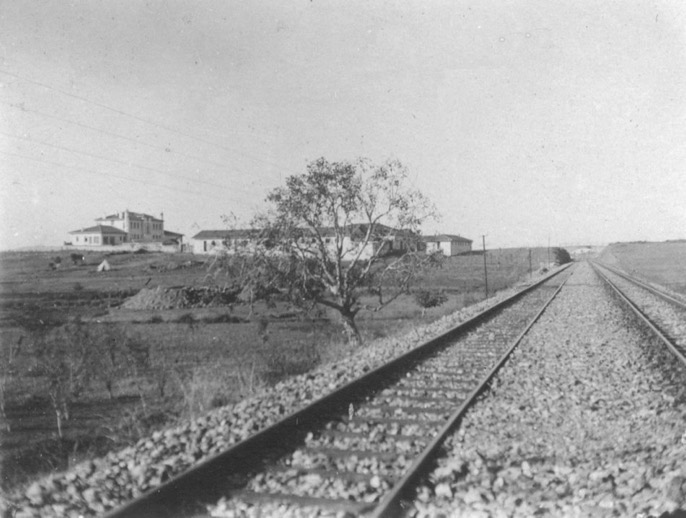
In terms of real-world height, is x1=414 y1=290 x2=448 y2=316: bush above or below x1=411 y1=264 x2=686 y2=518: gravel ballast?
below

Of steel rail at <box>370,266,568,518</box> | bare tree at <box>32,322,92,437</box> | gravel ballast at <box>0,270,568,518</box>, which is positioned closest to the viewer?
steel rail at <box>370,266,568,518</box>

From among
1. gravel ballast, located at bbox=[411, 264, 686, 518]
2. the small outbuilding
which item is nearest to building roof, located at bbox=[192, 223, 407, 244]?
gravel ballast, located at bbox=[411, 264, 686, 518]

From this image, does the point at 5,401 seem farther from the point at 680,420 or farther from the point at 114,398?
the point at 680,420

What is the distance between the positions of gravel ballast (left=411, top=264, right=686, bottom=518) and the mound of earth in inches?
1368

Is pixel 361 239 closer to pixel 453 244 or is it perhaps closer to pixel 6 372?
pixel 6 372

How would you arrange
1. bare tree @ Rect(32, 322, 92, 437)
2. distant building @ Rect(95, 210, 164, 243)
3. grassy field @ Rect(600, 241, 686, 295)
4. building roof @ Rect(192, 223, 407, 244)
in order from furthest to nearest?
distant building @ Rect(95, 210, 164, 243)
grassy field @ Rect(600, 241, 686, 295)
building roof @ Rect(192, 223, 407, 244)
bare tree @ Rect(32, 322, 92, 437)

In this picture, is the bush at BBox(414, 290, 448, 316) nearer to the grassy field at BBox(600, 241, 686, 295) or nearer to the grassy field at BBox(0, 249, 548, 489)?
the grassy field at BBox(0, 249, 548, 489)

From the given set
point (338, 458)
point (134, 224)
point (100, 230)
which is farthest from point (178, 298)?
point (134, 224)

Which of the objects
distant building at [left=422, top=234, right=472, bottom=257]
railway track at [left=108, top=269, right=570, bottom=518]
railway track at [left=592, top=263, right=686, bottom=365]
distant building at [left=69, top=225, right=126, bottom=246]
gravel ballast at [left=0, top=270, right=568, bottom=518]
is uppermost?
distant building at [left=69, top=225, right=126, bottom=246]

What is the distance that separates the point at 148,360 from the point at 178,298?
24108 mm

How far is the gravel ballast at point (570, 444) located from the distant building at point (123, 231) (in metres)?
102

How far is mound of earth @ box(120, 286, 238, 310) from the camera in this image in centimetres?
4209

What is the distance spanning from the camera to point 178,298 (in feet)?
141

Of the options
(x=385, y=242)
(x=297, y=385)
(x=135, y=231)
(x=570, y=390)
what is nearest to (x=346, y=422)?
(x=297, y=385)
